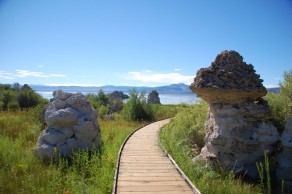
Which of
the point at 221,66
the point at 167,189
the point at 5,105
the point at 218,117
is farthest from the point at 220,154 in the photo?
the point at 5,105

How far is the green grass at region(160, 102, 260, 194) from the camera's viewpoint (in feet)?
21.3

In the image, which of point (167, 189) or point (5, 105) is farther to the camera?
point (5, 105)

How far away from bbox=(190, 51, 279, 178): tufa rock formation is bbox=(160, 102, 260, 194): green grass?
0.59 meters

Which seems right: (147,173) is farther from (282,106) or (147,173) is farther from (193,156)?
(282,106)

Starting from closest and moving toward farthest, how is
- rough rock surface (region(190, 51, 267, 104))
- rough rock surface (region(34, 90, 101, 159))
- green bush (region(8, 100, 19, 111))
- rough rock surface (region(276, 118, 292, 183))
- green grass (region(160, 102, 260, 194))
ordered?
green grass (region(160, 102, 260, 194)) < rough rock surface (region(276, 118, 292, 183)) < rough rock surface (region(190, 51, 267, 104)) < rough rock surface (region(34, 90, 101, 159)) < green bush (region(8, 100, 19, 111))

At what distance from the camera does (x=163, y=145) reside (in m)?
9.88

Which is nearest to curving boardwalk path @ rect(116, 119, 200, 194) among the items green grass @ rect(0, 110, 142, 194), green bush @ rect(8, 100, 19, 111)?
green grass @ rect(0, 110, 142, 194)

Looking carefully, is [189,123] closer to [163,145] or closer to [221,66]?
[163,145]

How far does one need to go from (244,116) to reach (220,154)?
1.41m

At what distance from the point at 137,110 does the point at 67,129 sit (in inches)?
397

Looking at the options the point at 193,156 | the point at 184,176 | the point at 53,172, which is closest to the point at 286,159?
the point at 193,156

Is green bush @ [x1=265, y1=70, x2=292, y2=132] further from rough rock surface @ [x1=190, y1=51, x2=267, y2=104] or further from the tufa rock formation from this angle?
rough rock surface @ [x1=190, y1=51, x2=267, y2=104]

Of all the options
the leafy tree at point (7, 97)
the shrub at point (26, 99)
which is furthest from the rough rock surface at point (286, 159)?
the leafy tree at point (7, 97)

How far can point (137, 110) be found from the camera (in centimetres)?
1966
